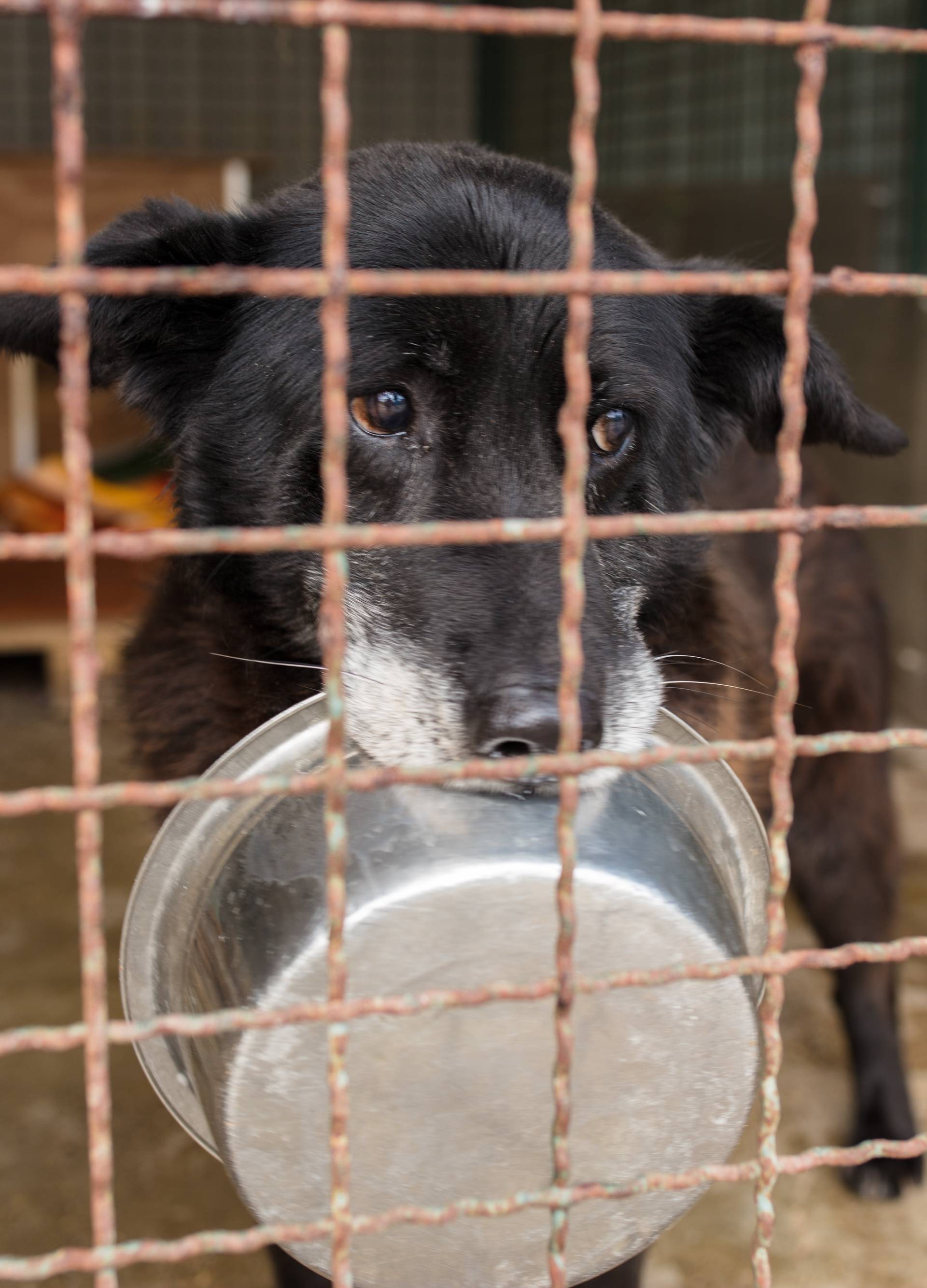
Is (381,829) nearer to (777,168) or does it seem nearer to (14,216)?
(14,216)

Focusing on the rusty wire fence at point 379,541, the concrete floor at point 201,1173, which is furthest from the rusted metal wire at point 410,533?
the concrete floor at point 201,1173

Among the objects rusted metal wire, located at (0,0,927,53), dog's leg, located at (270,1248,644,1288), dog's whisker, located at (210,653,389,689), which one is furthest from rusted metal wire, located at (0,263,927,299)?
dog's leg, located at (270,1248,644,1288)

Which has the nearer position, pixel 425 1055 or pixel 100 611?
pixel 425 1055

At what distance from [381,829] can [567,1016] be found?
230mm

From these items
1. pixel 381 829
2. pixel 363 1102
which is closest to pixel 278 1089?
pixel 363 1102

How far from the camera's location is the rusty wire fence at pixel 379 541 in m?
0.77

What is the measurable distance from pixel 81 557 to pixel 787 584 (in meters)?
0.53

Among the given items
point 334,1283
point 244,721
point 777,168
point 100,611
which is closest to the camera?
Result: point 334,1283

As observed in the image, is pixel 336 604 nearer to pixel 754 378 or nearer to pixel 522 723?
pixel 522 723

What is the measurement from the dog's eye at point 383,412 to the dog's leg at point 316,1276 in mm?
1037

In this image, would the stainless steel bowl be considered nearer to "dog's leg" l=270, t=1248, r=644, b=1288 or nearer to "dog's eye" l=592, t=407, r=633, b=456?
"dog's leg" l=270, t=1248, r=644, b=1288

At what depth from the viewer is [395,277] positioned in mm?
782

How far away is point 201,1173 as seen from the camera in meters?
2.09

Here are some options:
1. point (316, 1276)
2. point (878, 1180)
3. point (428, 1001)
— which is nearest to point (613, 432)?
point (428, 1001)
